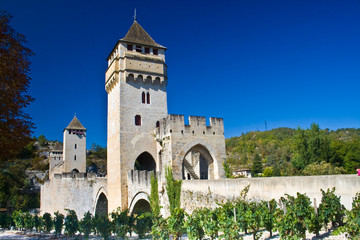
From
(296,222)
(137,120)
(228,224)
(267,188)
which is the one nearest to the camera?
(296,222)

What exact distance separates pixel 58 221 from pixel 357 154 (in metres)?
32.4

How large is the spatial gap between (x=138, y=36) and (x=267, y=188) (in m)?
17.8

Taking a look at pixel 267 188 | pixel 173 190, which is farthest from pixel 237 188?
pixel 173 190

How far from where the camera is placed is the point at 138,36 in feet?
81.9

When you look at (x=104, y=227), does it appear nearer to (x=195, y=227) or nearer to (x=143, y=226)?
(x=143, y=226)

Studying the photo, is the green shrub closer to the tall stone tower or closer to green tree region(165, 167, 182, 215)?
the tall stone tower

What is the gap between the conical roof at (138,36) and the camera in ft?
79.2

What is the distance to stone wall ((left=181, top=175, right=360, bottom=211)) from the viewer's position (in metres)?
9.04

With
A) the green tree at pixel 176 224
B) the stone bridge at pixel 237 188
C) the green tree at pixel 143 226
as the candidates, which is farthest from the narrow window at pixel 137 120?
the green tree at pixel 176 224

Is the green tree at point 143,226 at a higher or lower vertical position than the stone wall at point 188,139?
lower

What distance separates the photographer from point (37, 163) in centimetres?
5994

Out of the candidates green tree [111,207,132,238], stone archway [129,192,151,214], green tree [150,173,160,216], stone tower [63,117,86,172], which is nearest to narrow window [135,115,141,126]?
green tree [150,173,160,216]

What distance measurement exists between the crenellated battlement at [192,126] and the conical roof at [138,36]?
7.34 meters

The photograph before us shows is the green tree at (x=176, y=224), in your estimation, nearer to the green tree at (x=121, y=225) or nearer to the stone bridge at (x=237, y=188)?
the green tree at (x=121, y=225)
